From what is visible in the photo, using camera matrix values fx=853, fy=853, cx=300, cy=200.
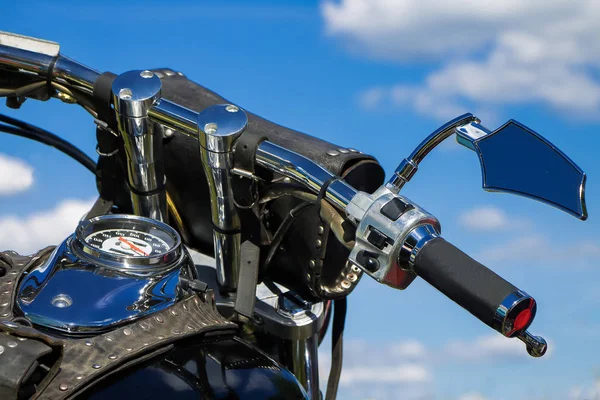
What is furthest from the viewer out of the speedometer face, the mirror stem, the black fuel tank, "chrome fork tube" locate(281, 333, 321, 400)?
"chrome fork tube" locate(281, 333, 321, 400)

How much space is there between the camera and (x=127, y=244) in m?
1.69

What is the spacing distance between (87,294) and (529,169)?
792 mm

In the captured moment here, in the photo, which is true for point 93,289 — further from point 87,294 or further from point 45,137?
point 45,137

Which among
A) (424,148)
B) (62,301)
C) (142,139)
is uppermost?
(424,148)

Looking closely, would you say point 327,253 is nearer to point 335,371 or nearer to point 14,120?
point 335,371

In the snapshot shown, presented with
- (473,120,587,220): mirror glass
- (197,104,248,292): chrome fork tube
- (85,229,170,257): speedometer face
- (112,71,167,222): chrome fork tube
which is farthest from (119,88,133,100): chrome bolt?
(473,120,587,220): mirror glass

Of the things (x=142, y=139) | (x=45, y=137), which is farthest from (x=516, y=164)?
(x=45, y=137)

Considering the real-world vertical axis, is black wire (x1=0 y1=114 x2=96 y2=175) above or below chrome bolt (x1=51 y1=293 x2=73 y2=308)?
below

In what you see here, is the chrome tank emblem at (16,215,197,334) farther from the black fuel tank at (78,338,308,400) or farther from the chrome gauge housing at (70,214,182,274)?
the black fuel tank at (78,338,308,400)

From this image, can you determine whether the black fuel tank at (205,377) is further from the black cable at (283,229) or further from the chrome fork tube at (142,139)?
the chrome fork tube at (142,139)

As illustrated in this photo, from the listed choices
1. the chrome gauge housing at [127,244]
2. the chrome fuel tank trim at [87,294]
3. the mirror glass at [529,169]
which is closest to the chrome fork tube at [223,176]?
the chrome gauge housing at [127,244]

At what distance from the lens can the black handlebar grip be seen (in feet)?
4.15

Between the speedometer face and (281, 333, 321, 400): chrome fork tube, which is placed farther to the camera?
(281, 333, 321, 400): chrome fork tube

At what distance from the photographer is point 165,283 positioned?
158cm
